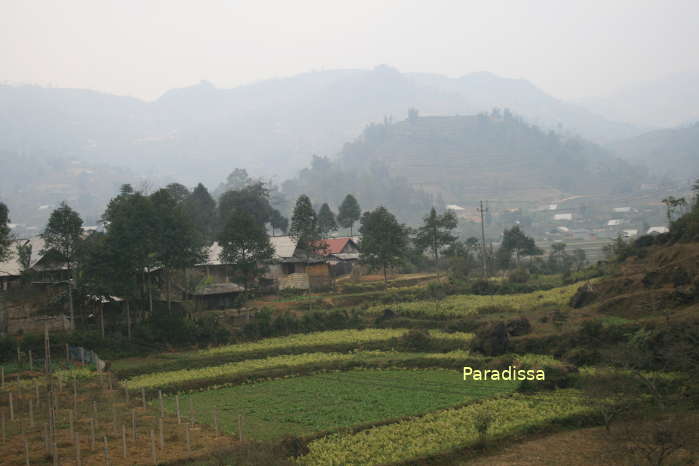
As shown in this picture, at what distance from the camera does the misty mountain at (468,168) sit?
153000mm

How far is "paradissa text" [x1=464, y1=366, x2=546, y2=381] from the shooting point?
2192 centimetres

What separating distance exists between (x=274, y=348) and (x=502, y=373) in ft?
41.2

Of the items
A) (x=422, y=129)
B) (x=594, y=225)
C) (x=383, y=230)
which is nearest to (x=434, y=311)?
(x=383, y=230)

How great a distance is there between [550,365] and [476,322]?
11225 mm

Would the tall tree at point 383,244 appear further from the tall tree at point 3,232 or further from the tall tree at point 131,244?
the tall tree at point 3,232

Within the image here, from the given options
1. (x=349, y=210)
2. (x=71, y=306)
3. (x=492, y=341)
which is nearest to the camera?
(x=492, y=341)

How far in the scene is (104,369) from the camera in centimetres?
2847

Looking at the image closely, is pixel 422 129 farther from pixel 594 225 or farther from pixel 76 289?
pixel 76 289

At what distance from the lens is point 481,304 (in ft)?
126

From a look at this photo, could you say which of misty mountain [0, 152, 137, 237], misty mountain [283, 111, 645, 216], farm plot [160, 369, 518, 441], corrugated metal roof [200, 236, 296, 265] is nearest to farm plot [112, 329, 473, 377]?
farm plot [160, 369, 518, 441]

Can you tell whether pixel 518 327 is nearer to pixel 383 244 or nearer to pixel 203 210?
pixel 383 244

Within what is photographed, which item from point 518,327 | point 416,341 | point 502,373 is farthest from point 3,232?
point 518,327

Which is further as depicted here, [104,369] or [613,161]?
[613,161]

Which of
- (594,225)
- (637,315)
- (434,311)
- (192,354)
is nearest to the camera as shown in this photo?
(637,315)
